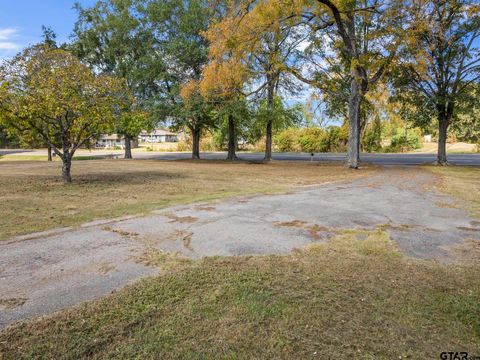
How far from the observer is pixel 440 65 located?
58.6 feet

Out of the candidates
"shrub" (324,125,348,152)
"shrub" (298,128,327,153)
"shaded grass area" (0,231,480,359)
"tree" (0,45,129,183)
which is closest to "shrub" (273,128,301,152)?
"shrub" (298,128,327,153)

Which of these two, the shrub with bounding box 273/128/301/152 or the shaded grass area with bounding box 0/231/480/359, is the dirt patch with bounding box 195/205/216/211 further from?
the shrub with bounding box 273/128/301/152

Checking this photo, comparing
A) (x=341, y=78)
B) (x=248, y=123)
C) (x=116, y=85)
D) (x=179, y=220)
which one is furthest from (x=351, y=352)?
(x=248, y=123)

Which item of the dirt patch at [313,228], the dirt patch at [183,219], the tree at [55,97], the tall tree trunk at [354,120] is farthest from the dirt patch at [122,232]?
the tall tree trunk at [354,120]

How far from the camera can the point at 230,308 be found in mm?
2750

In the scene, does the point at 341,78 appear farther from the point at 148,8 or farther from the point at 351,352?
the point at 351,352

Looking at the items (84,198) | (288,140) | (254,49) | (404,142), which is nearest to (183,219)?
(84,198)

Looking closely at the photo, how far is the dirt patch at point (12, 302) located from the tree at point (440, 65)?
55.1 ft

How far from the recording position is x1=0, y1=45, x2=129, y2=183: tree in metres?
8.72

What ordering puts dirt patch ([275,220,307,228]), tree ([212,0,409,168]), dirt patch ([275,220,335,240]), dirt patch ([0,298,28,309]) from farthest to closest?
tree ([212,0,409,168])
dirt patch ([275,220,307,228])
dirt patch ([275,220,335,240])
dirt patch ([0,298,28,309])

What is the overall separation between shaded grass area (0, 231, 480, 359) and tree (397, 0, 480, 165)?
587 inches

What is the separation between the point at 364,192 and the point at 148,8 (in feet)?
66.8

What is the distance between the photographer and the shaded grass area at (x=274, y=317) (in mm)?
2244

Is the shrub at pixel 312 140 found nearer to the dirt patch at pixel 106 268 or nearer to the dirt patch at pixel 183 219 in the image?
the dirt patch at pixel 183 219
